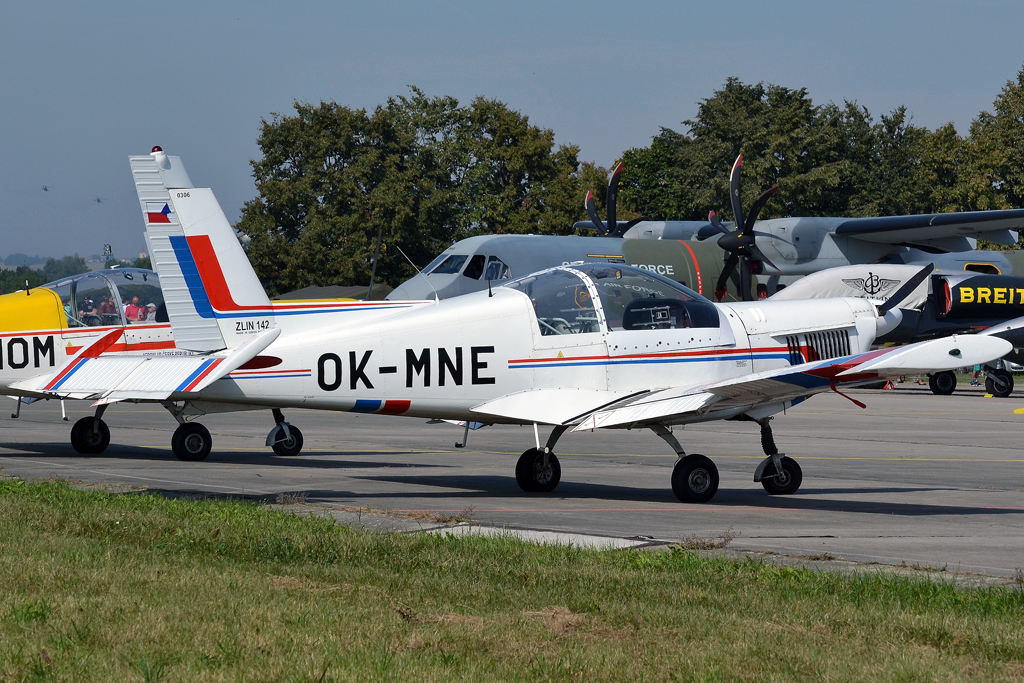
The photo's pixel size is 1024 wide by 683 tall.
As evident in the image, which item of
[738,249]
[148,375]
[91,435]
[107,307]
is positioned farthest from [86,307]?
[738,249]

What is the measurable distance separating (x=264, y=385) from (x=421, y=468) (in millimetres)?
3976

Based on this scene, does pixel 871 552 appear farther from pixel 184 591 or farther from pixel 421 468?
pixel 421 468

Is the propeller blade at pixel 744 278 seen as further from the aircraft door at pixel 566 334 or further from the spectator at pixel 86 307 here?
the aircraft door at pixel 566 334

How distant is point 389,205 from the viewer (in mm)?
66125

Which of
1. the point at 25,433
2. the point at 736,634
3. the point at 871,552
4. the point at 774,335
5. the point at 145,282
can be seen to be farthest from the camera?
the point at 25,433

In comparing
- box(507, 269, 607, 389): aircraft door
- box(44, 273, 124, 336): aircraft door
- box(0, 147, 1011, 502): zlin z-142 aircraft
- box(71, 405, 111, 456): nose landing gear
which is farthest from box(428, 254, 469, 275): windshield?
box(507, 269, 607, 389): aircraft door

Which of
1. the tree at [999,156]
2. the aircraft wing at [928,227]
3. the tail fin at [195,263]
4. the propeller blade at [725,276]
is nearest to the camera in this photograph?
the tail fin at [195,263]

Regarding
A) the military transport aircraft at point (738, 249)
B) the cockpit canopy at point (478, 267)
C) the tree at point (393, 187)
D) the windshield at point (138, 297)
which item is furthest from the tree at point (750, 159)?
the windshield at point (138, 297)

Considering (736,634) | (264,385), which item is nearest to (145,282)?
(264,385)

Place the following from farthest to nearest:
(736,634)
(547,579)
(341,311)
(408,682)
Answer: (341,311)
(547,579)
(736,634)
(408,682)

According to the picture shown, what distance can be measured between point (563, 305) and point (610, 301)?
0.52 metres

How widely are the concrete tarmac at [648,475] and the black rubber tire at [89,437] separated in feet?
1.31

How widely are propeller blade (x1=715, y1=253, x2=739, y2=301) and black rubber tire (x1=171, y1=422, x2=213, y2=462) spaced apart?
1889 centimetres

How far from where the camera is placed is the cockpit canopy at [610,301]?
11922 mm
